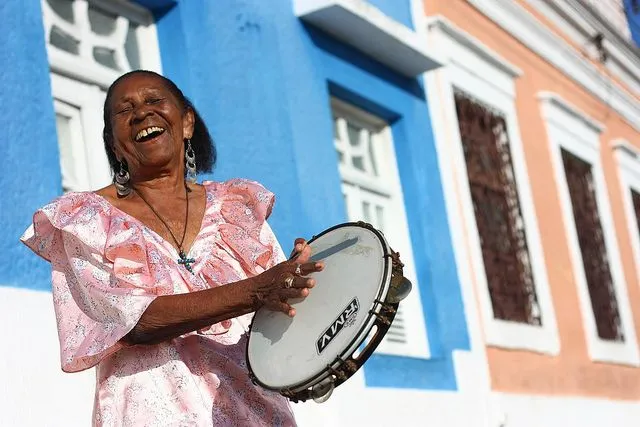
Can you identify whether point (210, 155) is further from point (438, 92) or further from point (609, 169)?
point (609, 169)

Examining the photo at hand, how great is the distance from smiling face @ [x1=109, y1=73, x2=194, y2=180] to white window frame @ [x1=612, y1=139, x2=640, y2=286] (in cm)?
932

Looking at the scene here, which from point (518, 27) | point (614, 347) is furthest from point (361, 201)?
point (614, 347)

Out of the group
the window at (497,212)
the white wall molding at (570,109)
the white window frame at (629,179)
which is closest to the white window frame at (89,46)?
the window at (497,212)

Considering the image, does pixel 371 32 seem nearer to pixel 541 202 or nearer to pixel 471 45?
pixel 471 45

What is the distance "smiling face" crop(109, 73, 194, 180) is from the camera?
3.24 meters

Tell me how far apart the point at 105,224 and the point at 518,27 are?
7.73 meters

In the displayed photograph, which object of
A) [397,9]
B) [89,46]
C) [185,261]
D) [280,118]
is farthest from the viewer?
[397,9]

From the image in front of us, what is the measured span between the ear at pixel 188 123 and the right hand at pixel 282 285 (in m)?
0.60

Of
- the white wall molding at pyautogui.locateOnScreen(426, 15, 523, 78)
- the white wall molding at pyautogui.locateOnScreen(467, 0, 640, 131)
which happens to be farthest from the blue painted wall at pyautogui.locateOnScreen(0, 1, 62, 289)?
the white wall molding at pyautogui.locateOnScreen(467, 0, 640, 131)

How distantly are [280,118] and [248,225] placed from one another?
11.4ft

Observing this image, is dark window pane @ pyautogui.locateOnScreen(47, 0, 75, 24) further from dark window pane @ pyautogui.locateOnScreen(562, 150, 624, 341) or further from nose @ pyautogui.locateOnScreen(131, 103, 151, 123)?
dark window pane @ pyautogui.locateOnScreen(562, 150, 624, 341)

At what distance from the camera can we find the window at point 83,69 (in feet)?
18.2

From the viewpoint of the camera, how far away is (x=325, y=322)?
3021 mm

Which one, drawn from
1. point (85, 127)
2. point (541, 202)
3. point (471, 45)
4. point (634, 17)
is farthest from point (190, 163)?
point (634, 17)
